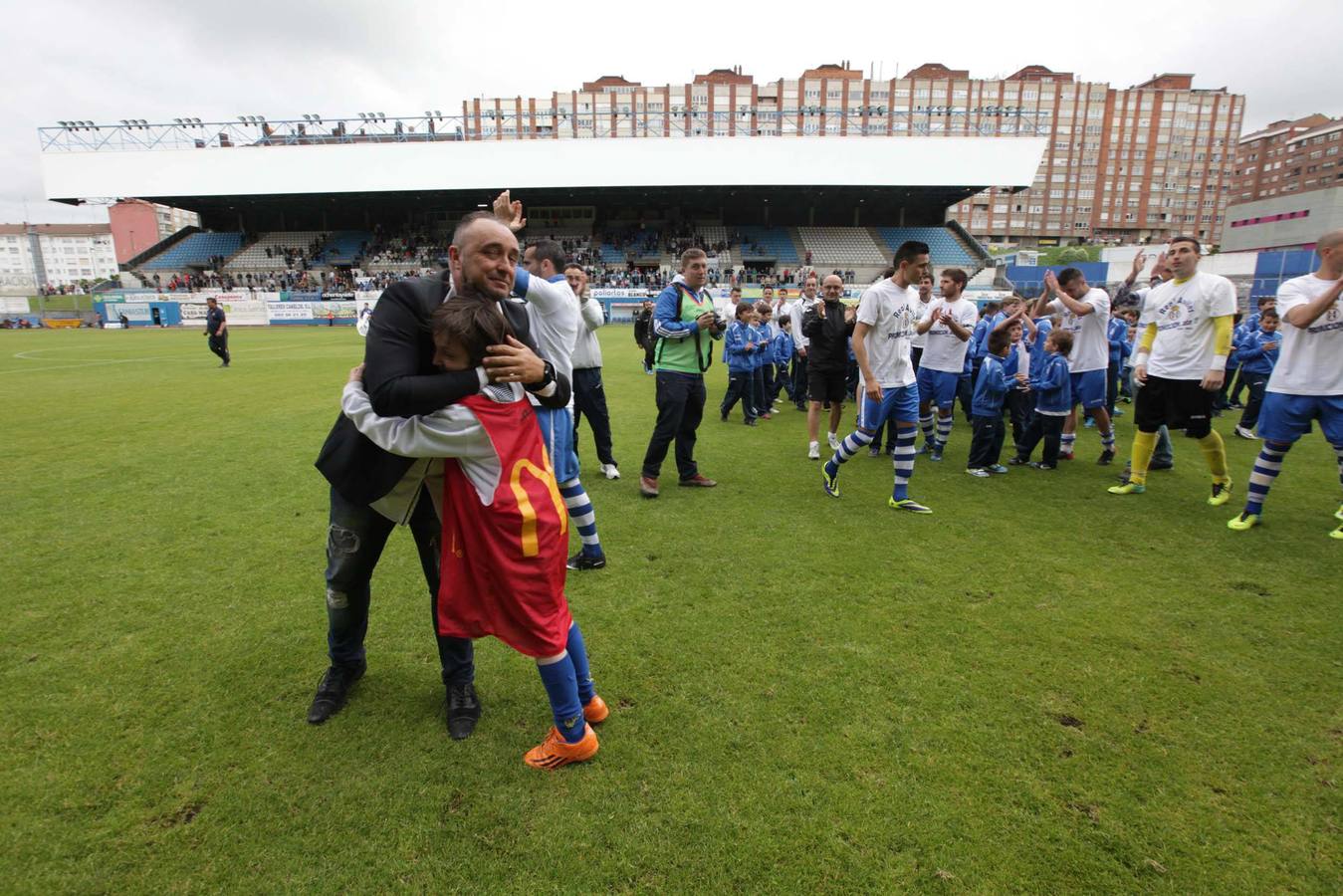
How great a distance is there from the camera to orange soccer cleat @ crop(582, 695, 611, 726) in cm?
261

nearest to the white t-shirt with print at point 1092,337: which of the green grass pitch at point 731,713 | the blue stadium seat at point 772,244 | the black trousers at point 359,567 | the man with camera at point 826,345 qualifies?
the green grass pitch at point 731,713

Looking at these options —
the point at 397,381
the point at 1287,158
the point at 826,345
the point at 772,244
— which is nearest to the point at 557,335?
the point at 397,381

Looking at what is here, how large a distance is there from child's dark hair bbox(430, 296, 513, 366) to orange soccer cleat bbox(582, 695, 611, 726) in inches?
57.0

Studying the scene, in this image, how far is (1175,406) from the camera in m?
5.42

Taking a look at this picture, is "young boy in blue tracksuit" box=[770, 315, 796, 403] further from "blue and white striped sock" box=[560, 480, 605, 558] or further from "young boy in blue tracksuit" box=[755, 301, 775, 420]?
"blue and white striped sock" box=[560, 480, 605, 558]

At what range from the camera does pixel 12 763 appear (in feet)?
7.89

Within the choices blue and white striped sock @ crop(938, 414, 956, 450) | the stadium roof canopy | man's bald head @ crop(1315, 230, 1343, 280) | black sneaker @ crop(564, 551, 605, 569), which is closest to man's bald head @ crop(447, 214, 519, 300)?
black sneaker @ crop(564, 551, 605, 569)

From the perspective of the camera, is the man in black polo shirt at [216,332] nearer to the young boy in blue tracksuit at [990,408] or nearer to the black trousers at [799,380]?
the black trousers at [799,380]

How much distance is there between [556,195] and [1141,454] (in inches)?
1732

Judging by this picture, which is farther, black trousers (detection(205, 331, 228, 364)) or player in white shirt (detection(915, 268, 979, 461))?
black trousers (detection(205, 331, 228, 364))

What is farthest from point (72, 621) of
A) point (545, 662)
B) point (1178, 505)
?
point (1178, 505)

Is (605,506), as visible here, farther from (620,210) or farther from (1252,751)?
(620,210)

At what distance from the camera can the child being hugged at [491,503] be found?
2.02 meters

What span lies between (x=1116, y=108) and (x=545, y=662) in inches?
4954
